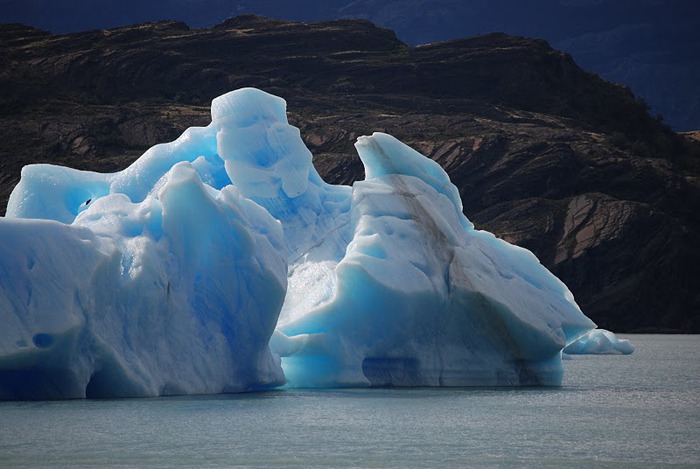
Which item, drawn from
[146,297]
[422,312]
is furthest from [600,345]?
A: [146,297]

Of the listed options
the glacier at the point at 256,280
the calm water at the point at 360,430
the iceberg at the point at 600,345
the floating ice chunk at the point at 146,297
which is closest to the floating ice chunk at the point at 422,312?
the glacier at the point at 256,280

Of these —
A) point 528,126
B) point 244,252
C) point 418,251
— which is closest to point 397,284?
point 418,251

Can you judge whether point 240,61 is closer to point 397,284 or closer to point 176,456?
point 397,284

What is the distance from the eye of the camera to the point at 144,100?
7925 centimetres

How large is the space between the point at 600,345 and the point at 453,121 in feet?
114

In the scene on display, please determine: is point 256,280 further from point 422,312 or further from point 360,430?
point 360,430

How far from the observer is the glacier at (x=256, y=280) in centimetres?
1584

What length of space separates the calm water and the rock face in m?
42.9

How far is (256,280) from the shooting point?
1798cm

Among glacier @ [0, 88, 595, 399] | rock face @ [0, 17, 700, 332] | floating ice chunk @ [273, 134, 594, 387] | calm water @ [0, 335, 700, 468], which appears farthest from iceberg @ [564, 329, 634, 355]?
calm water @ [0, 335, 700, 468]

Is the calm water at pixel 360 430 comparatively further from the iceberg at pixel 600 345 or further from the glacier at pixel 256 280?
the iceberg at pixel 600 345

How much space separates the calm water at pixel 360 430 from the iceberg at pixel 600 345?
829 inches

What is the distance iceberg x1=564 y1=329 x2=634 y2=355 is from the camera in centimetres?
4112

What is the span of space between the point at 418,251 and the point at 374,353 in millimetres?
1893
